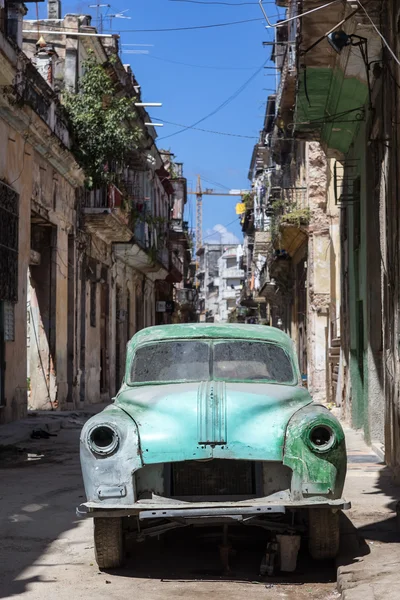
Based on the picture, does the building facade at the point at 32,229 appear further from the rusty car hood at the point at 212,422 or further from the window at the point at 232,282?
the window at the point at 232,282

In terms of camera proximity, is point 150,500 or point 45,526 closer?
point 150,500

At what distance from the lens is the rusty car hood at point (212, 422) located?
235 inches

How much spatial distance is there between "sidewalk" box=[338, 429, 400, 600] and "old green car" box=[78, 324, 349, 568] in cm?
34

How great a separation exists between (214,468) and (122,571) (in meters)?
0.96

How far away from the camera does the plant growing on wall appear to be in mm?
22516

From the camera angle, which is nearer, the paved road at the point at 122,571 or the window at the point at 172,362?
the paved road at the point at 122,571

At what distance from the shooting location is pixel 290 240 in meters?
27.0

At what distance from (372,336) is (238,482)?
6823 millimetres

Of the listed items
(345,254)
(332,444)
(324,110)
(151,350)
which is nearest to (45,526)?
(151,350)

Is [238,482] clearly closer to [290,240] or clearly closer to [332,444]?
[332,444]

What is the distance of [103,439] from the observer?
20.2 ft

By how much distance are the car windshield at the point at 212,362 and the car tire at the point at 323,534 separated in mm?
Answer: 1325

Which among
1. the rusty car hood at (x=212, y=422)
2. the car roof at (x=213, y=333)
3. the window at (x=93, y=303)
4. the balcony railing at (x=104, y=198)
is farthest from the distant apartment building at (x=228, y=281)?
the rusty car hood at (x=212, y=422)

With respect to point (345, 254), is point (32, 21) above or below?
above
